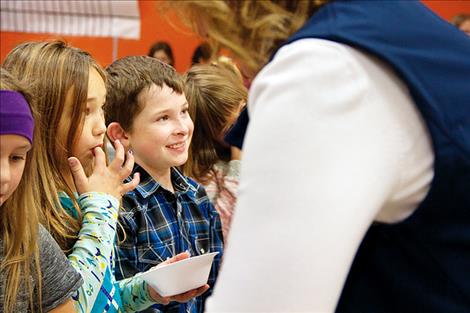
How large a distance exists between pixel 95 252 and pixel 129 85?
0.92m

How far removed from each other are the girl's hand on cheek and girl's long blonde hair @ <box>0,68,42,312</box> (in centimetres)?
33

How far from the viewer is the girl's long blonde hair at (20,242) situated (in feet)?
5.06

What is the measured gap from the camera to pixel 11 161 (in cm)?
148

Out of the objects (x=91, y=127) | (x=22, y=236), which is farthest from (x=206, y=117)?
(x=22, y=236)

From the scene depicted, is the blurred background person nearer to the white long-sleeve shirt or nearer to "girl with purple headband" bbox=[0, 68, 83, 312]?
"girl with purple headband" bbox=[0, 68, 83, 312]

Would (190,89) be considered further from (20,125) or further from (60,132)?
(20,125)

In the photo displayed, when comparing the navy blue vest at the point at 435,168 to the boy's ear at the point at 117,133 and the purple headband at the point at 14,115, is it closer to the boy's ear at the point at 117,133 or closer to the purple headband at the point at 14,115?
the purple headband at the point at 14,115

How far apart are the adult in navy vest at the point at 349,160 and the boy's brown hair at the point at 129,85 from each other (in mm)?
1738

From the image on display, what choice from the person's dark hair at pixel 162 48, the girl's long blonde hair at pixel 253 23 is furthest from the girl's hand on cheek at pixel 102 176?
the person's dark hair at pixel 162 48

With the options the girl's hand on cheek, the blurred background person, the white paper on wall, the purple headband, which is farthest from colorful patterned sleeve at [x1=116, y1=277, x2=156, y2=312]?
the white paper on wall

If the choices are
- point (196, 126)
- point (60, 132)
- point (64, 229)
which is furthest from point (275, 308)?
point (196, 126)

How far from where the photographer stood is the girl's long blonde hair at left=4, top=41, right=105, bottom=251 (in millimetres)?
1935

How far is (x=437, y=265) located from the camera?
90 cm

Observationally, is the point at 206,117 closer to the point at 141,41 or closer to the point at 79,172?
the point at 79,172
